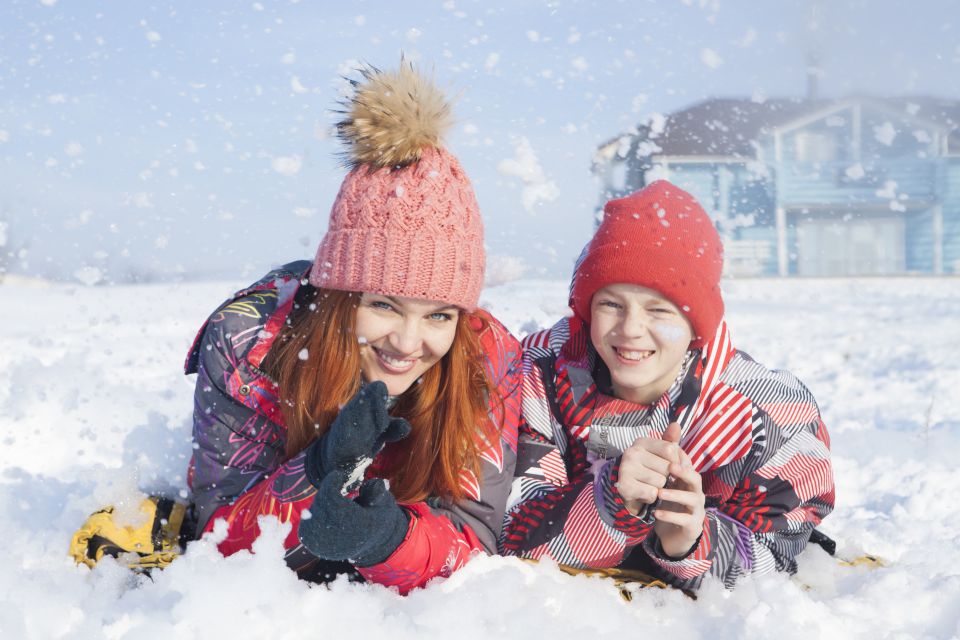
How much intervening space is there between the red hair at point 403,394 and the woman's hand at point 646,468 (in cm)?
56

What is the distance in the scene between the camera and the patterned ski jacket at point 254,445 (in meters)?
2.28

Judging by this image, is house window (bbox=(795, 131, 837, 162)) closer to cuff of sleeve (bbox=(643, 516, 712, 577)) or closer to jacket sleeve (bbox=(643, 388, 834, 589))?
jacket sleeve (bbox=(643, 388, 834, 589))

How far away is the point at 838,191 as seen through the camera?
19.3 meters

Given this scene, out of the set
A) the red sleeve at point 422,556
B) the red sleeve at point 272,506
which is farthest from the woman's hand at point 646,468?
the red sleeve at point 272,506

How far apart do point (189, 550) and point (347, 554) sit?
0.46 metres

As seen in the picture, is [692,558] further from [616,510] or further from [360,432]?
[360,432]

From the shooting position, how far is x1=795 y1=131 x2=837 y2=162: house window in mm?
19188

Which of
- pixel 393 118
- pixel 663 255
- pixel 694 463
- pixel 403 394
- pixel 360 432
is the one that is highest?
pixel 393 118

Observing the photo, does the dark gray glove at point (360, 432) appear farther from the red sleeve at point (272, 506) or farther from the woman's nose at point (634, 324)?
the woman's nose at point (634, 324)

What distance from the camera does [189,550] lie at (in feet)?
6.77

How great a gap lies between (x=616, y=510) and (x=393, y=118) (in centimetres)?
113

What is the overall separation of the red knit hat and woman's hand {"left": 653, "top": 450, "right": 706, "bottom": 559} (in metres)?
0.50

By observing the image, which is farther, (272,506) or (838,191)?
(838,191)

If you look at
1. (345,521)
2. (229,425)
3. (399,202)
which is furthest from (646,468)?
(229,425)
